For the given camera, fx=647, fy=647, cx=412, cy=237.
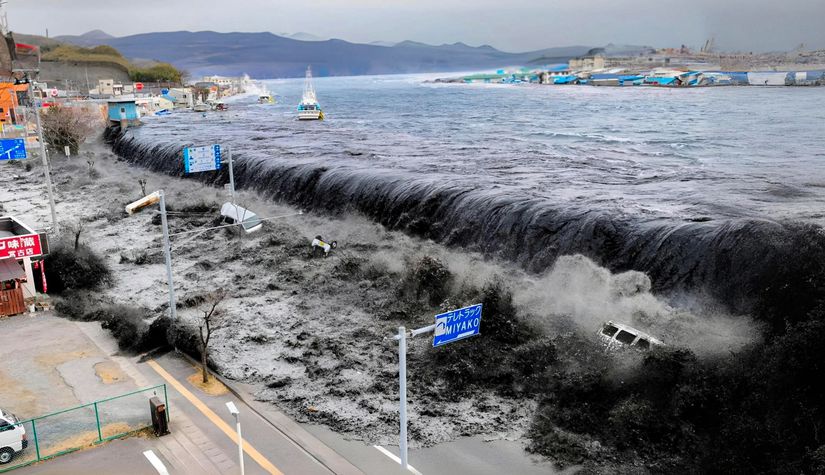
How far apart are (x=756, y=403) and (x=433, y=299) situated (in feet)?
51.4

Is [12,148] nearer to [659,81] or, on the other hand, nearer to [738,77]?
[738,77]

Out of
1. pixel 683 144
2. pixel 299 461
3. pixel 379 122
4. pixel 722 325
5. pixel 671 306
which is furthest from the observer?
pixel 379 122

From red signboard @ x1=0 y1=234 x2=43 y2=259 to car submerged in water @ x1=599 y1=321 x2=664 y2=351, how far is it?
26695 mm

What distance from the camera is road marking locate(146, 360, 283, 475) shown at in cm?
1902

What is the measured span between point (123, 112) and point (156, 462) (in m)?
90.0

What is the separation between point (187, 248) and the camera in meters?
44.8

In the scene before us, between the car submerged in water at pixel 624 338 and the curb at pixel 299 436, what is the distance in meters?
11.3

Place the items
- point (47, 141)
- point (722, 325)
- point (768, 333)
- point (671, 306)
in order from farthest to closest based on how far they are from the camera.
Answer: point (47, 141)
point (671, 306)
point (722, 325)
point (768, 333)

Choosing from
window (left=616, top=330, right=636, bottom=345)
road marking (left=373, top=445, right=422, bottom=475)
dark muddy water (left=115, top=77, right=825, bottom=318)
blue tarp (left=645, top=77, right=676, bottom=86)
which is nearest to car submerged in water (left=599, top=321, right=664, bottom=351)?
window (left=616, top=330, right=636, bottom=345)

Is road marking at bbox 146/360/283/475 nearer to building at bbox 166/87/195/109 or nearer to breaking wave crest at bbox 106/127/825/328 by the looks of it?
breaking wave crest at bbox 106/127/825/328

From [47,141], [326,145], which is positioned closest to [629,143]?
[326,145]

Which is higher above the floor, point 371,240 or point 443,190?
point 443,190

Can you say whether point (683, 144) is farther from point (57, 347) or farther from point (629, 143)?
point (57, 347)

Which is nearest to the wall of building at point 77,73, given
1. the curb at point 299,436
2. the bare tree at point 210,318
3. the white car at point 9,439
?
the bare tree at point 210,318
